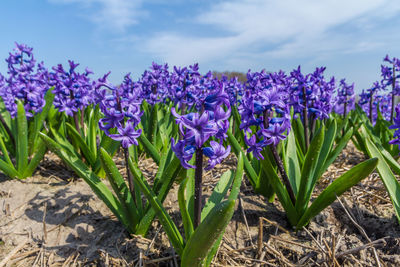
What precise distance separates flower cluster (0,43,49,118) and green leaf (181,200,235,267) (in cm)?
366

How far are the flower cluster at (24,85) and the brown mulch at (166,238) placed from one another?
154cm

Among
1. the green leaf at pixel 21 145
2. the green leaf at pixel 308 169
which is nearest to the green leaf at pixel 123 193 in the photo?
the green leaf at pixel 308 169

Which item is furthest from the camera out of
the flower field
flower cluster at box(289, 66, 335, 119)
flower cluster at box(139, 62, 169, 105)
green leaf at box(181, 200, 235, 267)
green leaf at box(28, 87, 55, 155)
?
flower cluster at box(139, 62, 169, 105)

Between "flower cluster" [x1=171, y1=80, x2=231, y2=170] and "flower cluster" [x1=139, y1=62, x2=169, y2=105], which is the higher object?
"flower cluster" [x1=139, y1=62, x2=169, y2=105]

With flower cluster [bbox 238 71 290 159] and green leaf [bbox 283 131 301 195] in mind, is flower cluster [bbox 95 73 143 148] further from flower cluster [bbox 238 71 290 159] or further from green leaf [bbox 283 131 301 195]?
green leaf [bbox 283 131 301 195]

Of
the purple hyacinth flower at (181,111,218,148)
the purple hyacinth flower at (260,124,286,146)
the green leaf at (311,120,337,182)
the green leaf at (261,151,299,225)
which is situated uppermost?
the purple hyacinth flower at (181,111,218,148)

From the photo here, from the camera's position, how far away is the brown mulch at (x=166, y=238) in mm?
2298

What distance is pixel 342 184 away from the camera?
226cm

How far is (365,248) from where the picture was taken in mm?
2275

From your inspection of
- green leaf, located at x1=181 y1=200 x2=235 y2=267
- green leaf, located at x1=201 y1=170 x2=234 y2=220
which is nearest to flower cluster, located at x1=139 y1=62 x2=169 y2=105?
green leaf, located at x1=201 y1=170 x2=234 y2=220

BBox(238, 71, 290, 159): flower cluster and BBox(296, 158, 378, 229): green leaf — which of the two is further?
BBox(296, 158, 378, 229): green leaf

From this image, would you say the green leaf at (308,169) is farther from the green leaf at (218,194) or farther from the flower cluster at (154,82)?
the flower cluster at (154,82)

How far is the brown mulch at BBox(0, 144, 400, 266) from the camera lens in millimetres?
2298

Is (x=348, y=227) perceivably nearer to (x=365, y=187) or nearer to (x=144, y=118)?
(x=365, y=187)
